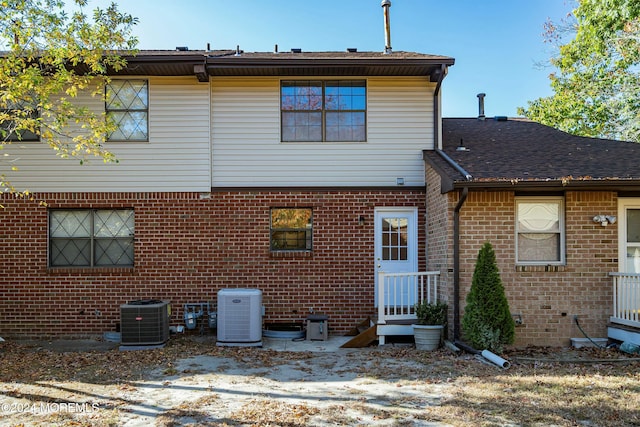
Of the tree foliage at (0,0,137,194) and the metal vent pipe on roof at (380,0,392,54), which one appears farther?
the metal vent pipe on roof at (380,0,392,54)

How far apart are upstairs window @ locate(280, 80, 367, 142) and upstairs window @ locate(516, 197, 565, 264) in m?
3.33

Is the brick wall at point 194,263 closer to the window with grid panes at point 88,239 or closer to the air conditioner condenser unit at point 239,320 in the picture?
the window with grid panes at point 88,239

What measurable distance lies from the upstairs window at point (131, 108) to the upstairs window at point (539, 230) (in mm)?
6994

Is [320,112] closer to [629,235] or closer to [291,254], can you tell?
[291,254]

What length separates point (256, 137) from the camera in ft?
33.8

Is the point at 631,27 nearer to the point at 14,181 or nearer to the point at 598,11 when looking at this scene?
the point at 598,11

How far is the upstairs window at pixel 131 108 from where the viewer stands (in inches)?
404

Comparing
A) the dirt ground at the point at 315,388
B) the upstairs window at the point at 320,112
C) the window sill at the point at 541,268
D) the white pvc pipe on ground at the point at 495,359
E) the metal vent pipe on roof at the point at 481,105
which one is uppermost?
the metal vent pipe on roof at the point at 481,105

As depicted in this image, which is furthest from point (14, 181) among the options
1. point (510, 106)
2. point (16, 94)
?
point (510, 106)

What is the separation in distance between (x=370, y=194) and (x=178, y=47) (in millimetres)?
5404

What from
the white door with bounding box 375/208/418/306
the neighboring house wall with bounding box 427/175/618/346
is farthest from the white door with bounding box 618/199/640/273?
the white door with bounding box 375/208/418/306

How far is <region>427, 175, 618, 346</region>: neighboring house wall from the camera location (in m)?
8.66

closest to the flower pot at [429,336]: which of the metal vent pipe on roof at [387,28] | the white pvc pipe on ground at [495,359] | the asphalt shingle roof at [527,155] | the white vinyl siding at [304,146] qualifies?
the white pvc pipe on ground at [495,359]

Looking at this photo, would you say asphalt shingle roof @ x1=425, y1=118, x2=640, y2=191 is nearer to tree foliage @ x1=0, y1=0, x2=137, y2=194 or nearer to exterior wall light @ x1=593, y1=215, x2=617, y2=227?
exterior wall light @ x1=593, y1=215, x2=617, y2=227
